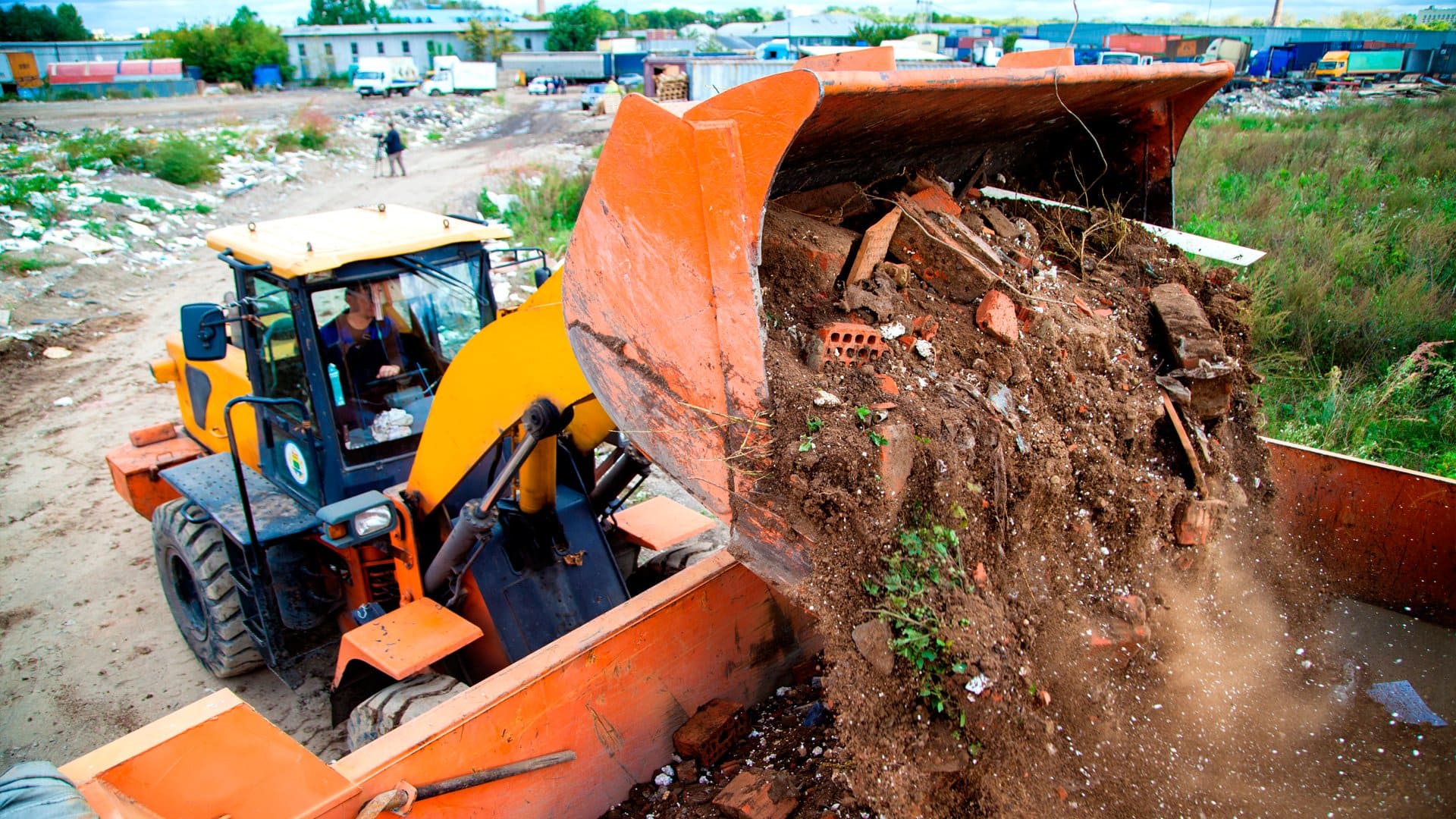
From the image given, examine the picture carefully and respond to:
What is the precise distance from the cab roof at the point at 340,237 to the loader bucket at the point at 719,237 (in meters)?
1.52

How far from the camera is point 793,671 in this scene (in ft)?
11.3

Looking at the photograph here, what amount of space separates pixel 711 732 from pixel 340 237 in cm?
258

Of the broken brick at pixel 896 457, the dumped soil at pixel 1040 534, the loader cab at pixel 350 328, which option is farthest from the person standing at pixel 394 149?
the broken brick at pixel 896 457

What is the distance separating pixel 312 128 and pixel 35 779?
23300 millimetres

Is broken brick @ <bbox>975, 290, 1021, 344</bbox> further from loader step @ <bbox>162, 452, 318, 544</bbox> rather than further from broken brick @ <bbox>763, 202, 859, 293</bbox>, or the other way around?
loader step @ <bbox>162, 452, 318, 544</bbox>

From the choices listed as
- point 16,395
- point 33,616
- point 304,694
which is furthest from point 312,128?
point 304,694

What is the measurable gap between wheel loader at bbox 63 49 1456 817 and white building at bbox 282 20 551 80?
195ft

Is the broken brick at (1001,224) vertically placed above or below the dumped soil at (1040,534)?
above

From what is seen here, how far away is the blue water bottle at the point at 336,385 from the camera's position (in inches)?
138

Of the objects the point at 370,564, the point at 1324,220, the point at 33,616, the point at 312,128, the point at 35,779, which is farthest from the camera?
the point at 312,128

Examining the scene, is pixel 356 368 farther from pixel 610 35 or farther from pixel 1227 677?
pixel 610 35

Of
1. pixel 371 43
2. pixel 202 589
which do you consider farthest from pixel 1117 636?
pixel 371 43

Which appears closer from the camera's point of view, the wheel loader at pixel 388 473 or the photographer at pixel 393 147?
the wheel loader at pixel 388 473

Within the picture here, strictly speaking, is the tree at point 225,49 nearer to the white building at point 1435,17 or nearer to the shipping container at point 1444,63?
the shipping container at point 1444,63
